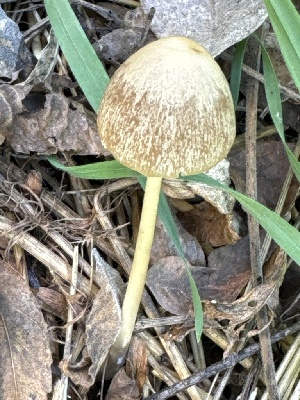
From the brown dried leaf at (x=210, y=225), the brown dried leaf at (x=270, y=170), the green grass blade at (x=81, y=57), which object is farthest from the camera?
the brown dried leaf at (x=270, y=170)

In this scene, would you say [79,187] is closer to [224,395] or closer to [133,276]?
[133,276]

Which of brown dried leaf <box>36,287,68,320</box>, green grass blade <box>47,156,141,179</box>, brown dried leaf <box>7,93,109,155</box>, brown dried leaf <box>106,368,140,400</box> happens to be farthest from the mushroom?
brown dried leaf <box>106,368,140,400</box>

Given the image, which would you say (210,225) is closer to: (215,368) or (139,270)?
(139,270)

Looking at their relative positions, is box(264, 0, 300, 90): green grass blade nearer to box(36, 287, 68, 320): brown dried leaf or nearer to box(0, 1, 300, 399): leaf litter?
box(0, 1, 300, 399): leaf litter

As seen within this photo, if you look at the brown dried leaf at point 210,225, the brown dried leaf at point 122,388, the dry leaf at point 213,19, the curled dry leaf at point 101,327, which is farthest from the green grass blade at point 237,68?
the brown dried leaf at point 122,388

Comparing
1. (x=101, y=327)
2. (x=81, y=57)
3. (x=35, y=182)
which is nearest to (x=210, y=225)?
(x=101, y=327)

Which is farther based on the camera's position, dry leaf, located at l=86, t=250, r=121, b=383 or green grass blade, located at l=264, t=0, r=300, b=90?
dry leaf, located at l=86, t=250, r=121, b=383

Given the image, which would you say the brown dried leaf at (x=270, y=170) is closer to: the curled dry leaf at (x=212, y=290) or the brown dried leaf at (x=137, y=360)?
the curled dry leaf at (x=212, y=290)

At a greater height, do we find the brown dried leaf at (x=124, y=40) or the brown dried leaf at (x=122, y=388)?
the brown dried leaf at (x=124, y=40)
